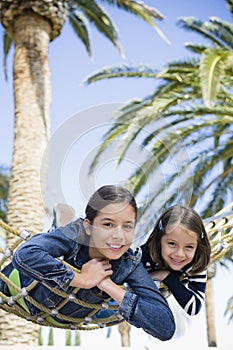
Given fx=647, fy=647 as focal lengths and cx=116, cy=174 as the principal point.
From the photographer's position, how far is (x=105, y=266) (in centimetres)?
202

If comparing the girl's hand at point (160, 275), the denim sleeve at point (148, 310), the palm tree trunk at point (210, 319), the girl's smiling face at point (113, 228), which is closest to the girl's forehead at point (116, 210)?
the girl's smiling face at point (113, 228)

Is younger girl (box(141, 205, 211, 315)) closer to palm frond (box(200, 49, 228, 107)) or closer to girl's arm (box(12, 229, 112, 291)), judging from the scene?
girl's arm (box(12, 229, 112, 291))

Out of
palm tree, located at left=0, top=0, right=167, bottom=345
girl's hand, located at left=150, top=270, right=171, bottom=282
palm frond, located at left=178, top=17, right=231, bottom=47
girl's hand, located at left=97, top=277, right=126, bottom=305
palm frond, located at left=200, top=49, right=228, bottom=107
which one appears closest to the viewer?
girl's hand, located at left=97, top=277, right=126, bottom=305

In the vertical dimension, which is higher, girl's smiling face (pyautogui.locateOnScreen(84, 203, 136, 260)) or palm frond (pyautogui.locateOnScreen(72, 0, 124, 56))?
palm frond (pyautogui.locateOnScreen(72, 0, 124, 56))

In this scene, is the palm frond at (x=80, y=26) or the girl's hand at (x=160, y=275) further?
the palm frond at (x=80, y=26)

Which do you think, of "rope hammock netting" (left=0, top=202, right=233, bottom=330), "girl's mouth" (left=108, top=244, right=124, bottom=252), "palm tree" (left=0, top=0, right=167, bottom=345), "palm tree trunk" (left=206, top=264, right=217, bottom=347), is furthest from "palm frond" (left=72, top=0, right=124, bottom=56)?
"girl's mouth" (left=108, top=244, right=124, bottom=252)

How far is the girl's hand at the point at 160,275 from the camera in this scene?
233cm

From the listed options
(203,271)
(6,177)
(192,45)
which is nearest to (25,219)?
(6,177)

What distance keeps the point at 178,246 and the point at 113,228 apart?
1.51 feet

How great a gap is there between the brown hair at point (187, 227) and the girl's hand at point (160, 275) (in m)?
0.02

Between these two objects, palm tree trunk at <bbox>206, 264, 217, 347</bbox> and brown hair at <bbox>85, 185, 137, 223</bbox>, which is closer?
brown hair at <bbox>85, 185, 137, 223</bbox>

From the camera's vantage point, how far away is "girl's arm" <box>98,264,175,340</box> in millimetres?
1978

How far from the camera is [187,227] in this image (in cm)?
225

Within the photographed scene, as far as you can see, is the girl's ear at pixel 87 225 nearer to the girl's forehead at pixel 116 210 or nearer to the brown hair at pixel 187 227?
the girl's forehead at pixel 116 210
